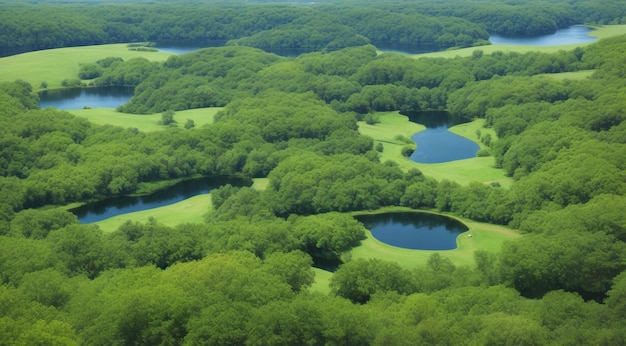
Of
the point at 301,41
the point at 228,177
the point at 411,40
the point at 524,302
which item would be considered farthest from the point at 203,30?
the point at 524,302

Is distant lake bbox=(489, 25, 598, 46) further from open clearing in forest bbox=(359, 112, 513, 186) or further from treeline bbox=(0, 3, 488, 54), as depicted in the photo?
open clearing in forest bbox=(359, 112, 513, 186)

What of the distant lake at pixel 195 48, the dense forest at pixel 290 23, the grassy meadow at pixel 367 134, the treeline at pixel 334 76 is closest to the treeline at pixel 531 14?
the dense forest at pixel 290 23

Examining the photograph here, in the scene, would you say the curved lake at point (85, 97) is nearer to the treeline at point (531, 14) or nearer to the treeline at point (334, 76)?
the treeline at point (334, 76)

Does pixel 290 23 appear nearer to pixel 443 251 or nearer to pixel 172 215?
pixel 172 215

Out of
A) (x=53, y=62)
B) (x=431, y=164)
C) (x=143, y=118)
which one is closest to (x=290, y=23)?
(x=53, y=62)

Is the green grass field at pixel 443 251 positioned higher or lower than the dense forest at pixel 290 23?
higher

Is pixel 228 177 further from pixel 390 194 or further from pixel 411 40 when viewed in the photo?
pixel 411 40
